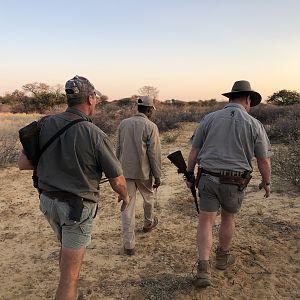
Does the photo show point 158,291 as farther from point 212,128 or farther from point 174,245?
point 212,128

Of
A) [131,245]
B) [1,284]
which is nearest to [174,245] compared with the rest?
[131,245]

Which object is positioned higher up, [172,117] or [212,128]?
[212,128]

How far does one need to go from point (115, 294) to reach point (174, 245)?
130cm

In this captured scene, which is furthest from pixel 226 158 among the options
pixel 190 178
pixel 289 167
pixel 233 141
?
pixel 289 167

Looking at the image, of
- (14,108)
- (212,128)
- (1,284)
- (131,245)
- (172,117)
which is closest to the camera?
(212,128)

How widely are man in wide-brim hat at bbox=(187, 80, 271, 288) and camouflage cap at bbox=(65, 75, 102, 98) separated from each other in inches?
54.5

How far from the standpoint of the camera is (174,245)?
16.0 feet

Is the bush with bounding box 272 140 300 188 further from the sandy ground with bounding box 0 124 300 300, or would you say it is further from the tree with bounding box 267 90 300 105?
the tree with bounding box 267 90 300 105

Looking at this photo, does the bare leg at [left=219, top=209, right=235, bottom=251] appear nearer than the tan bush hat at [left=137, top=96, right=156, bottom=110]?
Yes

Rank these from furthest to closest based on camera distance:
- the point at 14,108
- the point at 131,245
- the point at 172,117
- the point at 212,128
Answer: the point at 14,108
the point at 172,117
the point at 131,245
the point at 212,128

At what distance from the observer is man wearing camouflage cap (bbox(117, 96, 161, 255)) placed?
15.2 feet

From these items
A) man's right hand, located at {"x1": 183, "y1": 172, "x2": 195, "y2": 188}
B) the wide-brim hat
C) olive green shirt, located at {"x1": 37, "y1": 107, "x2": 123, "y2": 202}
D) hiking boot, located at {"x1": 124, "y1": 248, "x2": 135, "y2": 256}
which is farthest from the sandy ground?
the wide-brim hat

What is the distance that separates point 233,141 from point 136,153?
1.42 meters

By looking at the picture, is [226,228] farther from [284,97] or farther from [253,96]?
[284,97]
